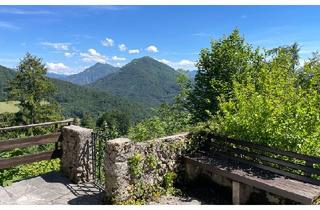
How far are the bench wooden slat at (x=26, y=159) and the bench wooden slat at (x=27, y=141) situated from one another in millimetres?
313

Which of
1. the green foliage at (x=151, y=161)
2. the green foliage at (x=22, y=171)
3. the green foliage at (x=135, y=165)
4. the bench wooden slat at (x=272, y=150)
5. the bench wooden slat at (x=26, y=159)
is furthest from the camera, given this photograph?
the green foliage at (x=22, y=171)

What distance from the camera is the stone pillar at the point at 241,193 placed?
7.48 m

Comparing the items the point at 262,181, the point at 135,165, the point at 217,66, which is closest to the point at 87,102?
the point at 217,66

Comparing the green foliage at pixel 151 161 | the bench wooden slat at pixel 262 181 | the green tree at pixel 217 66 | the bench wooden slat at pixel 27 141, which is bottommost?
the bench wooden slat at pixel 262 181

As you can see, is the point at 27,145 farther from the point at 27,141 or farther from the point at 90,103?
the point at 90,103

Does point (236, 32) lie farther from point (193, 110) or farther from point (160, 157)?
point (160, 157)

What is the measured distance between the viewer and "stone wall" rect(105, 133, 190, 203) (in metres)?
7.43

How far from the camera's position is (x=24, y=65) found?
40688 millimetres

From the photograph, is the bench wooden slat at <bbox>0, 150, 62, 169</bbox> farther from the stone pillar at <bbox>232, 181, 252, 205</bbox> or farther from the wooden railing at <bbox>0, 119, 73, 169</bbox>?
the stone pillar at <bbox>232, 181, 252, 205</bbox>

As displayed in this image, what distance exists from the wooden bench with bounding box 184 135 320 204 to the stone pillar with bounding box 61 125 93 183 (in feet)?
8.03

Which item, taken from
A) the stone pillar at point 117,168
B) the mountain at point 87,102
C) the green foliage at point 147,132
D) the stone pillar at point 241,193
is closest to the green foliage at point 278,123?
the stone pillar at point 241,193

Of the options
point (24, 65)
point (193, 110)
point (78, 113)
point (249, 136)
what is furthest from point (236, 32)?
point (78, 113)

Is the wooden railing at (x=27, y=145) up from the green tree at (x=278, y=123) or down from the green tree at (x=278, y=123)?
down

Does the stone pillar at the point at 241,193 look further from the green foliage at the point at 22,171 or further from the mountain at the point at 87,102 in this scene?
the mountain at the point at 87,102
